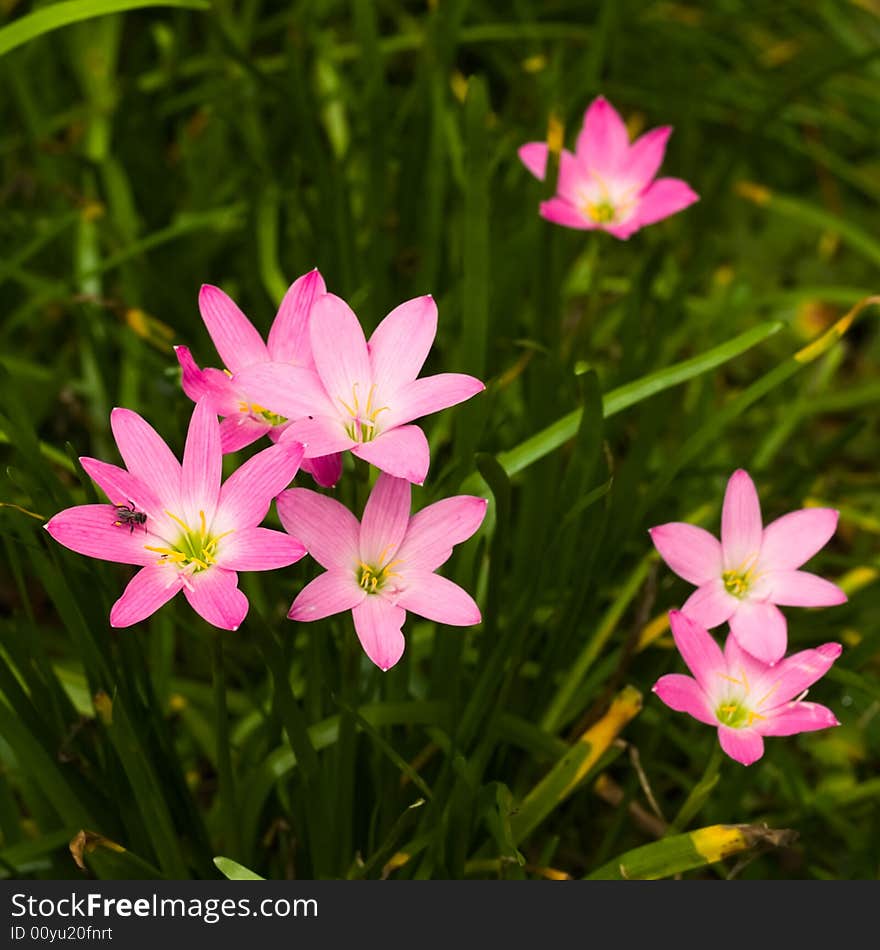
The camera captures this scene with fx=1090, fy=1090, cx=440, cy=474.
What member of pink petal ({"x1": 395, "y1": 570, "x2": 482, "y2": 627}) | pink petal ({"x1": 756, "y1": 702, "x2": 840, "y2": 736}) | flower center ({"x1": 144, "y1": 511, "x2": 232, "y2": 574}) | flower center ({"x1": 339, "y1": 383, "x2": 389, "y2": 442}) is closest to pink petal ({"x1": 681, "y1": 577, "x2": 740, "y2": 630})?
pink petal ({"x1": 756, "y1": 702, "x2": 840, "y2": 736})

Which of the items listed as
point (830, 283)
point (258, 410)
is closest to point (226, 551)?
point (258, 410)

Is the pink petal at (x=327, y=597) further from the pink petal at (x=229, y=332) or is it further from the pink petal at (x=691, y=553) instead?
the pink petal at (x=691, y=553)

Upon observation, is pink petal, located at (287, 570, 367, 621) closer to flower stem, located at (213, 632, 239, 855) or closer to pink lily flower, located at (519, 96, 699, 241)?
flower stem, located at (213, 632, 239, 855)

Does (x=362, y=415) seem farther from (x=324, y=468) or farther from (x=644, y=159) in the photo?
(x=644, y=159)

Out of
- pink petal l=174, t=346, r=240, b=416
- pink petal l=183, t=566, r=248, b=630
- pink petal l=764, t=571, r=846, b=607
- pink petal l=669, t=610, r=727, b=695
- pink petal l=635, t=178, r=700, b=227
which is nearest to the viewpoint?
pink petal l=183, t=566, r=248, b=630

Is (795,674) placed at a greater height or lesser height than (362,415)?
lesser

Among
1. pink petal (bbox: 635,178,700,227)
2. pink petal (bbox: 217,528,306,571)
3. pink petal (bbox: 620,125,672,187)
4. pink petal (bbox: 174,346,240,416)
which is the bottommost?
pink petal (bbox: 217,528,306,571)

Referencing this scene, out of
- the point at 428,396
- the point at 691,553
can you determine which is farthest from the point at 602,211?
the point at 428,396

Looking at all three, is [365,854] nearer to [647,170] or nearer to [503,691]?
[503,691]
